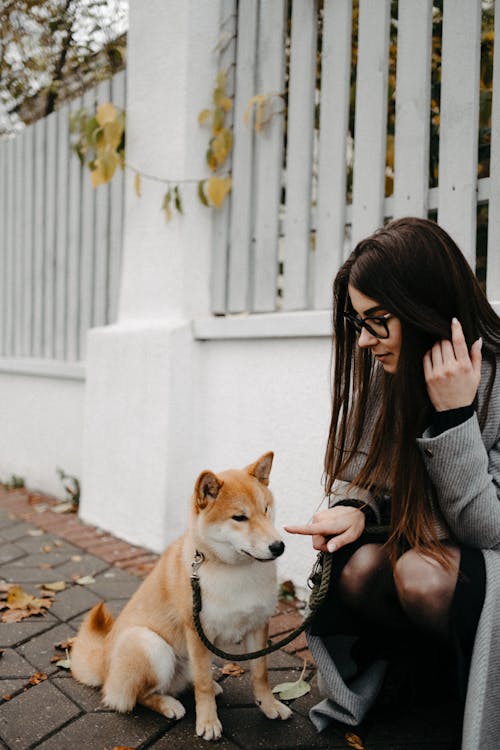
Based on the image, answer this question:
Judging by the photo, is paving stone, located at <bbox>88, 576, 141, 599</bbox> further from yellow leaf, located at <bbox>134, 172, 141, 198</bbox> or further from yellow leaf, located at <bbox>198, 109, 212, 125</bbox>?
yellow leaf, located at <bbox>198, 109, 212, 125</bbox>

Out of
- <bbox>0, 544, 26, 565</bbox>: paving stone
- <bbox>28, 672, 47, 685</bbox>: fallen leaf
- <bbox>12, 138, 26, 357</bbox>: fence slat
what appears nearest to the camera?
<bbox>28, 672, 47, 685</bbox>: fallen leaf

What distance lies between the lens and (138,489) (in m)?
3.85

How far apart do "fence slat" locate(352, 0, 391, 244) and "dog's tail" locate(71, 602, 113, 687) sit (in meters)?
1.95

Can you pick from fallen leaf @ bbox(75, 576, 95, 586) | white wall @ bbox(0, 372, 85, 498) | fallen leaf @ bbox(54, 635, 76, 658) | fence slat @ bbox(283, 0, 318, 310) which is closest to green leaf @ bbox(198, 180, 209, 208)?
fence slat @ bbox(283, 0, 318, 310)

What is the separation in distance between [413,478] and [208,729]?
1.04 metres

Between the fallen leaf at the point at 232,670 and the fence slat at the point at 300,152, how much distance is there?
5.56 ft

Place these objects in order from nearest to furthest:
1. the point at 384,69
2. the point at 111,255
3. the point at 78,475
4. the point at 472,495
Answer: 1. the point at 472,495
2. the point at 384,69
3. the point at 111,255
4. the point at 78,475

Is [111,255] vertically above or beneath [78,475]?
above

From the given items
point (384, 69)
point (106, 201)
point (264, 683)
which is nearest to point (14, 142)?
point (106, 201)

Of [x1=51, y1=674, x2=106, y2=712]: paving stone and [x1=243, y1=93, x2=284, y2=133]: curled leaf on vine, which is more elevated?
[x1=243, y1=93, x2=284, y2=133]: curled leaf on vine

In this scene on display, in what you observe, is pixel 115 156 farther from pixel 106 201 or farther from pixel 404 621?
pixel 404 621

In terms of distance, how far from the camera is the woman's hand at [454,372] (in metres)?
1.72

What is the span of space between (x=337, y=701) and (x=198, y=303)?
2.38m

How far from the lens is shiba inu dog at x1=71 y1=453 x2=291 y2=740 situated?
2.02 meters
